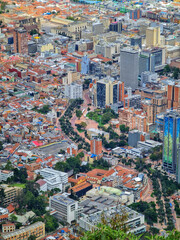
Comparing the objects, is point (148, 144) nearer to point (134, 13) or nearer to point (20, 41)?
point (20, 41)

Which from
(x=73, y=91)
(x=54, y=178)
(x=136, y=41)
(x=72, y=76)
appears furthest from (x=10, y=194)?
(x=136, y=41)

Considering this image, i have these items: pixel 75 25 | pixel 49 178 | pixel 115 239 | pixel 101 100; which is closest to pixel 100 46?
pixel 75 25

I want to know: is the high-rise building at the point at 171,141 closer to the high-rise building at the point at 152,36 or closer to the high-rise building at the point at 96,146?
the high-rise building at the point at 96,146

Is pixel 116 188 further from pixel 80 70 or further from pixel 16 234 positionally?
pixel 80 70

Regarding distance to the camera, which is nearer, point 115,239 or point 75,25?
point 115,239

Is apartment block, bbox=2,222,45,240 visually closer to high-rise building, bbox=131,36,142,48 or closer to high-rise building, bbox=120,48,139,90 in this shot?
high-rise building, bbox=120,48,139,90

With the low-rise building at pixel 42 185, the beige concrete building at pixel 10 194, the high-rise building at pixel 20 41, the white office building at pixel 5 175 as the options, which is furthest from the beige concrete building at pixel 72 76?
the beige concrete building at pixel 10 194

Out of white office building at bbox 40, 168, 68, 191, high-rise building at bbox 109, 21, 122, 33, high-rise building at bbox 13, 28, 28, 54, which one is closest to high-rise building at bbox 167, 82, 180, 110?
white office building at bbox 40, 168, 68, 191
